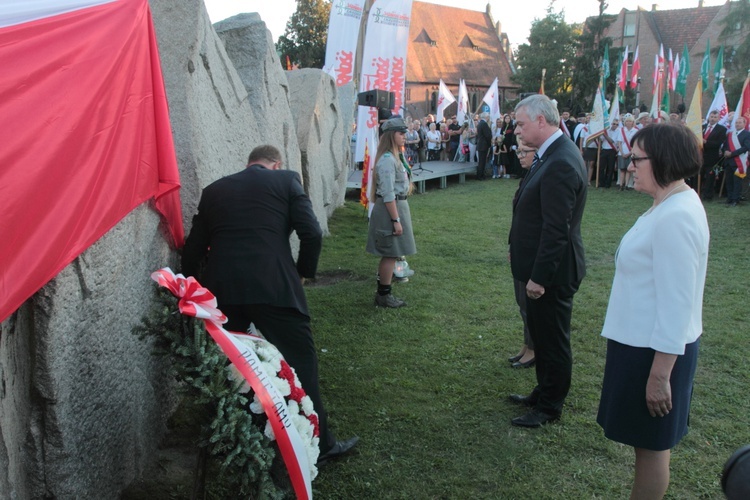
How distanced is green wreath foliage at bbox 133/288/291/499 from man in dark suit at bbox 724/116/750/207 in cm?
1319

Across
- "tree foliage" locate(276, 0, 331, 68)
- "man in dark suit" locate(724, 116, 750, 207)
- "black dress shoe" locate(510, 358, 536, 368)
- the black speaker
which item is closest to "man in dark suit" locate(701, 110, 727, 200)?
"man in dark suit" locate(724, 116, 750, 207)

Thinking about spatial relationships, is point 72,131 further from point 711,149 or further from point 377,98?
point 711,149

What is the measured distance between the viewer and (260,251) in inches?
129

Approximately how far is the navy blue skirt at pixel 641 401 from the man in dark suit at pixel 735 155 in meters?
12.1

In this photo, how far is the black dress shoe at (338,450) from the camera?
12.0ft

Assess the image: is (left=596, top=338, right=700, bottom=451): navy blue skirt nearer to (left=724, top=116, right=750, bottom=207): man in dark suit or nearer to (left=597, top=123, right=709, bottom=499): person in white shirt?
(left=597, top=123, right=709, bottom=499): person in white shirt

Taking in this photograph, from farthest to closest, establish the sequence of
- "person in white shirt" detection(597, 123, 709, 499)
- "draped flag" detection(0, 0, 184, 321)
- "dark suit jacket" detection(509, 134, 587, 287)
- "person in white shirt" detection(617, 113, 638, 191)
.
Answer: "person in white shirt" detection(617, 113, 638, 191) < "dark suit jacket" detection(509, 134, 587, 287) < "person in white shirt" detection(597, 123, 709, 499) < "draped flag" detection(0, 0, 184, 321)

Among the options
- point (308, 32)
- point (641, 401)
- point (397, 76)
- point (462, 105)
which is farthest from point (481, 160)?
point (308, 32)

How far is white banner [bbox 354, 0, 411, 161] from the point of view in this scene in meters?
11.6

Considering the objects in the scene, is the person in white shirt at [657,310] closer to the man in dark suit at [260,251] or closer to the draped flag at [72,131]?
the man in dark suit at [260,251]

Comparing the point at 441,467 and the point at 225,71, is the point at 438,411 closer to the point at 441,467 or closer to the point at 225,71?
the point at 441,467

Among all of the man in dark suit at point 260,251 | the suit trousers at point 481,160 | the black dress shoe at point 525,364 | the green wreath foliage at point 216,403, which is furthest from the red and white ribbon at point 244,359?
the suit trousers at point 481,160

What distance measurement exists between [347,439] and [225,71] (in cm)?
288

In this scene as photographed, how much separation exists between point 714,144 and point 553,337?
11657mm
